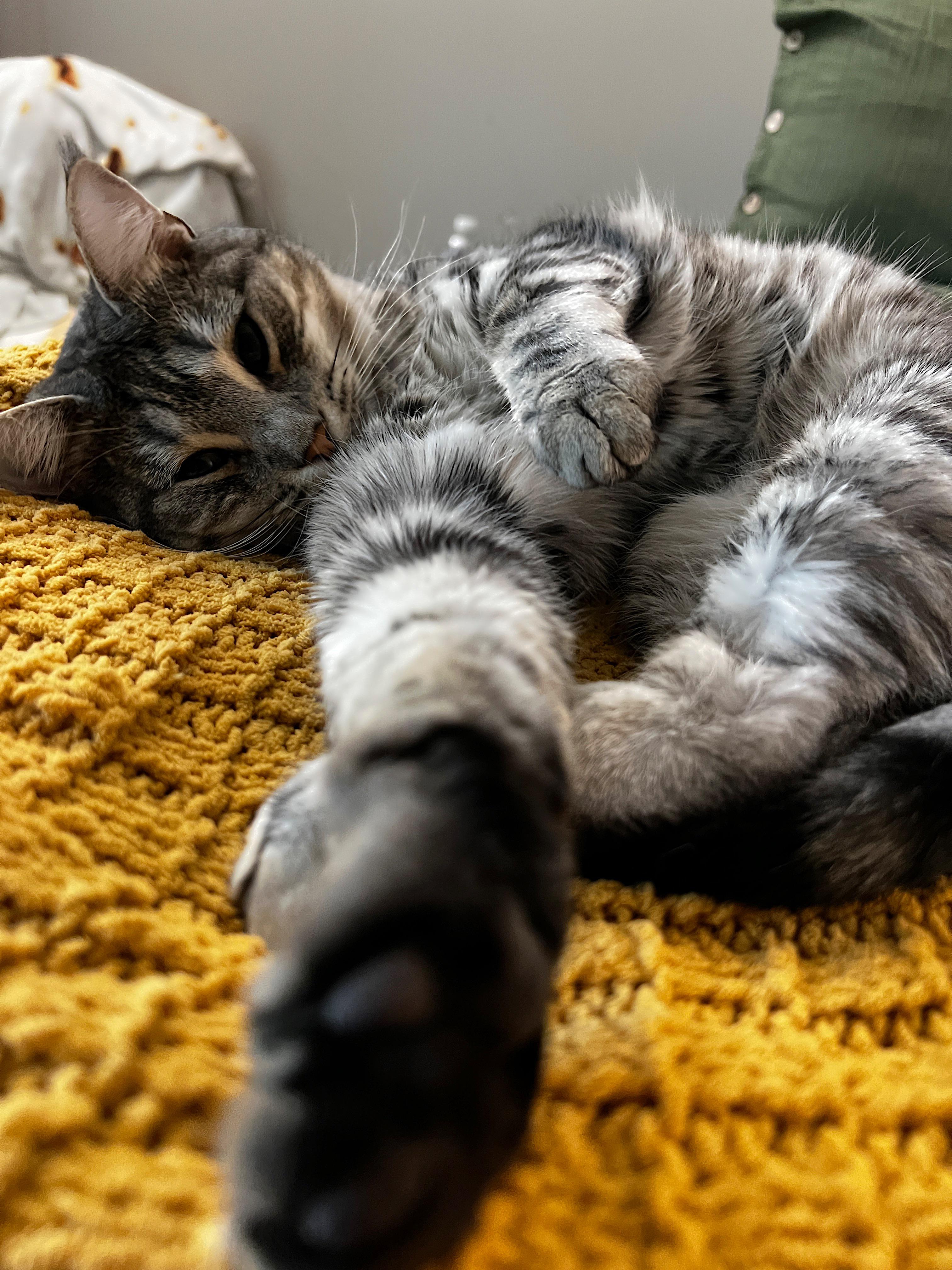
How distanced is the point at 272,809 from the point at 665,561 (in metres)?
0.61

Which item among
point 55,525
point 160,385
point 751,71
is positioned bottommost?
point 55,525

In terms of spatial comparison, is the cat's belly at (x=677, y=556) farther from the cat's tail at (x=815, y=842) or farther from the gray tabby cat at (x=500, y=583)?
the cat's tail at (x=815, y=842)

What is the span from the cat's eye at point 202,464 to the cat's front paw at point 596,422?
0.46m

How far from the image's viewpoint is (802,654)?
2.47 ft

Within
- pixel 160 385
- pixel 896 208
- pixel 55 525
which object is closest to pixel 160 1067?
pixel 55 525

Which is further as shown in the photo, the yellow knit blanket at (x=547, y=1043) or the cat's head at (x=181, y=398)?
the cat's head at (x=181, y=398)

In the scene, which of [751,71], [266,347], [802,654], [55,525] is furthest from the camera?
[751,71]

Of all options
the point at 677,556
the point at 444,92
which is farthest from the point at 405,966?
the point at 444,92

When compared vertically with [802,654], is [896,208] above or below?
above

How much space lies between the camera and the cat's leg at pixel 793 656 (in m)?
0.69

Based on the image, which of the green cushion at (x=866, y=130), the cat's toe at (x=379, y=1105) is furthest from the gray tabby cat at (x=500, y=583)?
the green cushion at (x=866, y=130)

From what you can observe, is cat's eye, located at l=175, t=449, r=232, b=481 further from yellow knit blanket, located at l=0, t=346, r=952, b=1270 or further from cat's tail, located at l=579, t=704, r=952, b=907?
cat's tail, located at l=579, t=704, r=952, b=907

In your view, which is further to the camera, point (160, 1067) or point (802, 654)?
point (802, 654)

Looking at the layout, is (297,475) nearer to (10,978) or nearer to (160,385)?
(160,385)
